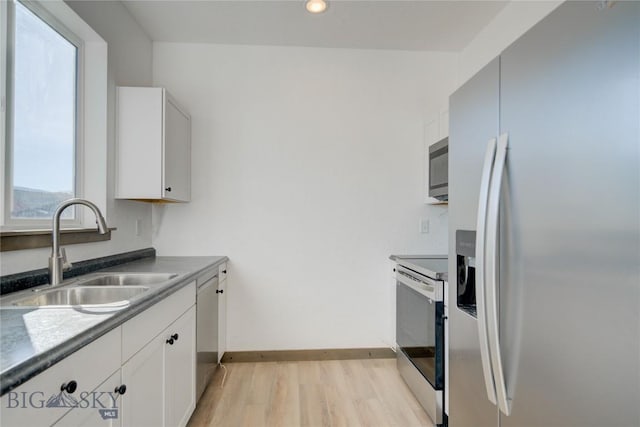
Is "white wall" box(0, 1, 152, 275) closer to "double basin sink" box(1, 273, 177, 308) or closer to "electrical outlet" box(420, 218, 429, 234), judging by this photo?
"double basin sink" box(1, 273, 177, 308)

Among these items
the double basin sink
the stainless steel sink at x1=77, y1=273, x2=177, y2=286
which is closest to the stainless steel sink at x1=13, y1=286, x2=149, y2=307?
the double basin sink

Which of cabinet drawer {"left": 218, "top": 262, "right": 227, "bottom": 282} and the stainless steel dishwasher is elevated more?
cabinet drawer {"left": 218, "top": 262, "right": 227, "bottom": 282}

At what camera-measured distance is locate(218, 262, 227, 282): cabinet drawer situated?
8.43 feet

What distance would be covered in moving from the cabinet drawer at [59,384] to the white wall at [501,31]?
2702 mm

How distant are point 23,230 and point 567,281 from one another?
210 centimetres

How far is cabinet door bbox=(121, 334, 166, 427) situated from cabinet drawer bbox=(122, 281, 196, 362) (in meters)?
0.04

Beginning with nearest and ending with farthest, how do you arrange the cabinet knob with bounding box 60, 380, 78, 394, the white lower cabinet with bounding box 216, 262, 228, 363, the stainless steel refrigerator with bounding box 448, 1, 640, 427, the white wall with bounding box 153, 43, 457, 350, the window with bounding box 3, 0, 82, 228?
the stainless steel refrigerator with bounding box 448, 1, 640, 427 < the cabinet knob with bounding box 60, 380, 78, 394 < the window with bounding box 3, 0, 82, 228 < the white lower cabinet with bounding box 216, 262, 228, 363 < the white wall with bounding box 153, 43, 457, 350

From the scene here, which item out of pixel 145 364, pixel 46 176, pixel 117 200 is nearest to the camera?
pixel 145 364

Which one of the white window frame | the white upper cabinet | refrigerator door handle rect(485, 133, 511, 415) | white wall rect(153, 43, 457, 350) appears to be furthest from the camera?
white wall rect(153, 43, 457, 350)

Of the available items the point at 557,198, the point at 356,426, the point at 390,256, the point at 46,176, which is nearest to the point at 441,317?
the point at 356,426

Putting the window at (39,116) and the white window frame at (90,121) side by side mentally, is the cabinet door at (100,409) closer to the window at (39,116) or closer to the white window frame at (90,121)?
the window at (39,116)

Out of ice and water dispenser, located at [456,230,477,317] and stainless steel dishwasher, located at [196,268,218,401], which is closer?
ice and water dispenser, located at [456,230,477,317]

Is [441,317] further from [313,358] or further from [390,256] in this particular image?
[313,358]

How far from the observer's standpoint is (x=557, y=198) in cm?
85
